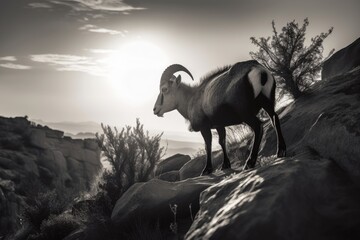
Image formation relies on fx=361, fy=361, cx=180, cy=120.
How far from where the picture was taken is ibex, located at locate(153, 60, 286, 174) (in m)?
6.17

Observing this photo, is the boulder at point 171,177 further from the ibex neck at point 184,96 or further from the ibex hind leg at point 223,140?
the ibex hind leg at point 223,140

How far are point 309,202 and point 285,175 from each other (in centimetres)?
50

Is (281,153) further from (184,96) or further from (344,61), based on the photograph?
(344,61)

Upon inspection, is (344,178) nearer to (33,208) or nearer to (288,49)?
(288,49)

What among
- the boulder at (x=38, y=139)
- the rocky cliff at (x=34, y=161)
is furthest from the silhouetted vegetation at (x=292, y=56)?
the boulder at (x=38, y=139)

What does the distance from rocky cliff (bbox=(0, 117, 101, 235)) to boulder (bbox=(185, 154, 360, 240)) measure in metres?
30.6

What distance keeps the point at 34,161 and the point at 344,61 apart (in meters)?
36.6

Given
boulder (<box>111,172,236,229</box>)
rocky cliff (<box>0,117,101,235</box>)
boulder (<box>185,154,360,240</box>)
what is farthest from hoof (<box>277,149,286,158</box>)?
rocky cliff (<box>0,117,101,235</box>)

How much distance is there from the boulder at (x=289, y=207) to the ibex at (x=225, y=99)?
1707mm

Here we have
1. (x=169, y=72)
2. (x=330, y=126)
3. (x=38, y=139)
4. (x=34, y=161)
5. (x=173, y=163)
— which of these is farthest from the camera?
(x=38, y=139)

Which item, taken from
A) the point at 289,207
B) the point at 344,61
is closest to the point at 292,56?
the point at 344,61

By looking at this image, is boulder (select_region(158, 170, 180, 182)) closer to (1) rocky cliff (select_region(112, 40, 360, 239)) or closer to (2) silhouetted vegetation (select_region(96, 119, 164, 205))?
(2) silhouetted vegetation (select_region(96, 119, 164, 205))

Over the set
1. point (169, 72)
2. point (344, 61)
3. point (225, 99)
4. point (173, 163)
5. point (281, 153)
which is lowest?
point (173, 163)

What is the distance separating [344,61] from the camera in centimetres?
1384
